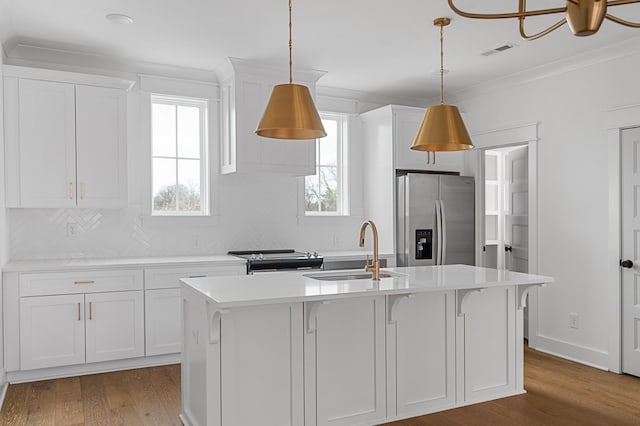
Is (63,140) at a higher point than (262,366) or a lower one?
higher

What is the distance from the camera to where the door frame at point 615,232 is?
4.27 meters

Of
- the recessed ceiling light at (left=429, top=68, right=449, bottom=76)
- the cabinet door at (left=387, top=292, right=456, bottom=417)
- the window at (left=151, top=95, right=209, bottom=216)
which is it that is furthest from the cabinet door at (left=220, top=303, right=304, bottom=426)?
the recessed ceiling light at (left=429, top=68, right=449, bottom=76)

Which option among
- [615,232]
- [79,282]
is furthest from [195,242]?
[615,232]

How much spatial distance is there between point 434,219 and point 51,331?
3.63m

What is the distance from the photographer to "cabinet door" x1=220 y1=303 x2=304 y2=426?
9.14 feet

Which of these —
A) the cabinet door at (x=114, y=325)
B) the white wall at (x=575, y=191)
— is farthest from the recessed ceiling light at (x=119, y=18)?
the white wall at (x=575, y=191)

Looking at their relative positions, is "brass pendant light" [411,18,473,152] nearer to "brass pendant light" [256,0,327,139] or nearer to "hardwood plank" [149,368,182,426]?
"brass pendant light" [256,0,327,139]

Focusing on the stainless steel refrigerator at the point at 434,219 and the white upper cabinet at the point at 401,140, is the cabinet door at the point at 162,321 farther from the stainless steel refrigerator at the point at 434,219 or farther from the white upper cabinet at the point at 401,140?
A: the white upper cabinet at the point at 401,140

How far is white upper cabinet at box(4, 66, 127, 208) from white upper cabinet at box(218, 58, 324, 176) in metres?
0.94

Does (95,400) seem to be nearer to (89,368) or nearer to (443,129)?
(89,368)

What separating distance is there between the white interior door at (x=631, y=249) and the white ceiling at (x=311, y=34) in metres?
0.89

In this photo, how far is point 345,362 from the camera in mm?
3117

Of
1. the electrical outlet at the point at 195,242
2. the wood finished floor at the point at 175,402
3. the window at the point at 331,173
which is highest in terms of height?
the window at the point at 331,173

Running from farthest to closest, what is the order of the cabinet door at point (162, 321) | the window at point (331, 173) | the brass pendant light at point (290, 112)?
the window at point (331, 173)
the cabinet door at point (162, 321)
the brass pendant light at point (290, 112)
